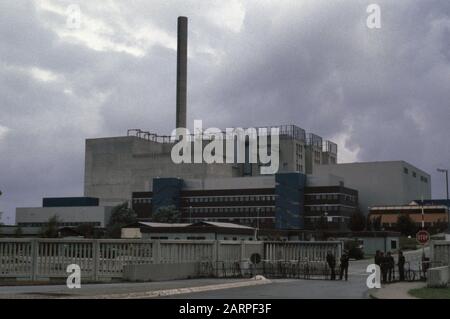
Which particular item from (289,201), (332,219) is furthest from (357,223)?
(289,201)

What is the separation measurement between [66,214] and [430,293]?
6083 inches

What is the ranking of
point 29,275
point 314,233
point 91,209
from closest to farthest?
1. point 29,275
2. point 314,233
3. point 91,209

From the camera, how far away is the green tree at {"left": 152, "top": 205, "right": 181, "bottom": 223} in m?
150

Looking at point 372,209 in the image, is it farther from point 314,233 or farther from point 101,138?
point 101,138

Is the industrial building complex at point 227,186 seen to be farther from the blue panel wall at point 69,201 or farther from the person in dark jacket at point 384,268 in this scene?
the person in dark jacket at point 384,268

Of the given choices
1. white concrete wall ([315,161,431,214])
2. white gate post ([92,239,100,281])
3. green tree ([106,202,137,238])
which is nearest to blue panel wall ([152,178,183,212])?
green tree ([106,202,137,238])

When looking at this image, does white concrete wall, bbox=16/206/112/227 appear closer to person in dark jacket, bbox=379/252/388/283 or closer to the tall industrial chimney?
the tall industrial chimney

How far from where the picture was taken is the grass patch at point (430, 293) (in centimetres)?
2477

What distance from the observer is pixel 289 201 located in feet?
507

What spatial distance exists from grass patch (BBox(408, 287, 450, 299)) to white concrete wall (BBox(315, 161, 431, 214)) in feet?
472

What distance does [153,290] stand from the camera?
2542cm
